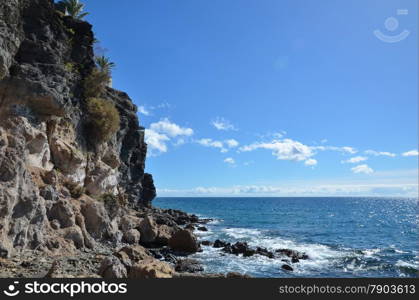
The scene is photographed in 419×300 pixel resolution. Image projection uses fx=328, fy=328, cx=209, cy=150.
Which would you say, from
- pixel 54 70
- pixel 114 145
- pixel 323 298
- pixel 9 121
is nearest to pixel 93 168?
pixel 114 145

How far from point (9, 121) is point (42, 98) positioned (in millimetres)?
3741

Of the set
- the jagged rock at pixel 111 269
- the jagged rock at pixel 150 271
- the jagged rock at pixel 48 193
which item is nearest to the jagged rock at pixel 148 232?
the jagged rock at pixel 48 193

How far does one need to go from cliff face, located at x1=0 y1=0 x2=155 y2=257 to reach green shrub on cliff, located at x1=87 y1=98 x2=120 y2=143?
28.9 inches

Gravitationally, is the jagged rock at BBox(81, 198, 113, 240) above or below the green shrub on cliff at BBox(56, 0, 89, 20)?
below

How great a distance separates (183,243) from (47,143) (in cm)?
1677

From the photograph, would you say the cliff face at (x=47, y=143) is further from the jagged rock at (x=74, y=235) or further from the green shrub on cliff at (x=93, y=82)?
the green shrub on cliff at (x=93, y=82)

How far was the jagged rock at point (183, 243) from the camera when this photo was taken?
3456 cm

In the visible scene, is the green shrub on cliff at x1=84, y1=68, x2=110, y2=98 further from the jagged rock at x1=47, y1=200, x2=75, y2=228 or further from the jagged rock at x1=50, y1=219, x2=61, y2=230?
the jagged rock at x1=50, y1=219, x2=61, y2=230

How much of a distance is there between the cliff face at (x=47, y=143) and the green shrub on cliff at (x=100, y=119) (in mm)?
733

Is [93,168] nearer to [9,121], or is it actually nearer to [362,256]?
[9,121]

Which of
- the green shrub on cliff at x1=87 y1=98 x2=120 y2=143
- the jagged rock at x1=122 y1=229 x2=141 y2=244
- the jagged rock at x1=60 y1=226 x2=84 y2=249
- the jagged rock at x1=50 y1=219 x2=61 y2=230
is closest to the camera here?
the jagged rock at x1=50 y1=219 x2=61 y2=230

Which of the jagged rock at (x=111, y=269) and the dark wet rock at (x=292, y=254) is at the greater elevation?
the jagged rock at (x=111, y=269)

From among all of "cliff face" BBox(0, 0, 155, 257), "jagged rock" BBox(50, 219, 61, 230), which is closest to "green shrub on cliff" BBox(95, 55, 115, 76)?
"cliff face" BBox(0, 0, 155, 257)

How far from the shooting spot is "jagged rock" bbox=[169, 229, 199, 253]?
3456 centimetres
